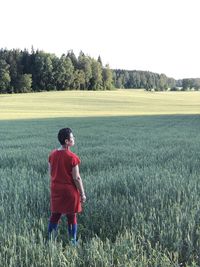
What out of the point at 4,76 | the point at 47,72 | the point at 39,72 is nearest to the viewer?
the point at 4,76

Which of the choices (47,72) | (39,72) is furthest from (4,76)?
(47,72)

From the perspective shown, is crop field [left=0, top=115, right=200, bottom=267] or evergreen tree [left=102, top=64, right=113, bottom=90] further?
evergreen tree [left=102, top=64, right=113, bottom=90]

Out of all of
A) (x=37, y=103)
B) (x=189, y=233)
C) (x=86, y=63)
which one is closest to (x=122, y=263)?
(x=189, y=233)

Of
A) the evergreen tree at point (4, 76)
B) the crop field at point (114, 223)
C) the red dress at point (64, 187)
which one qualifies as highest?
A: the evergreen tree at point (4, 76)

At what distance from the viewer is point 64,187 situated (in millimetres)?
5062

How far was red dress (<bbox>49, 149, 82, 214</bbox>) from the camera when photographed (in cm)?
505

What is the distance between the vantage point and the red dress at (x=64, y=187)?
5055 mm

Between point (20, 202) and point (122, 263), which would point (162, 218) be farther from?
point (20, 202)

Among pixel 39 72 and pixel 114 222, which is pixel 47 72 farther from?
pixel 114 222

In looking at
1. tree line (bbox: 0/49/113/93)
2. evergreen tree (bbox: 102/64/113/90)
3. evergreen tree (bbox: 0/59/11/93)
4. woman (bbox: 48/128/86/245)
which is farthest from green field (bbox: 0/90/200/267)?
evergreen tree (bbox: 102/64/113/90)

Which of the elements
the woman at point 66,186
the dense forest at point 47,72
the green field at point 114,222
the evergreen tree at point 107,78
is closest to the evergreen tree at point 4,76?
the dense forest at point 47,72

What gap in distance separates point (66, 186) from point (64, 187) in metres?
0.03

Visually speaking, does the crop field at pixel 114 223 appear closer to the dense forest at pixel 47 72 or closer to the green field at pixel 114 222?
the green field at pixel 114 222

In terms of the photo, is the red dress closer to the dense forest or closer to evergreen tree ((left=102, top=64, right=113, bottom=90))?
the dense forest
